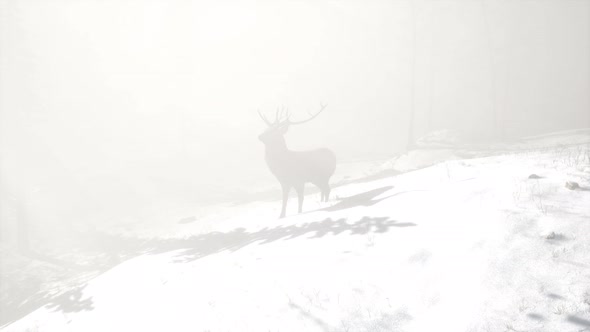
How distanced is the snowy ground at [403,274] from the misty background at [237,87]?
743 inches

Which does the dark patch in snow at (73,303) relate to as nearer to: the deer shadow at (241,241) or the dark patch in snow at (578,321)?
the deer shadow at (241,241)

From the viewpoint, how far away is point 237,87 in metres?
70.2

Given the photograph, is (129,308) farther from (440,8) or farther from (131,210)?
(440,8)

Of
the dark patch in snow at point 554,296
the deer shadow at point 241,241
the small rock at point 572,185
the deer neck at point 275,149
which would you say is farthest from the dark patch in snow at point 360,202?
the dark patch in snow at point 554,296

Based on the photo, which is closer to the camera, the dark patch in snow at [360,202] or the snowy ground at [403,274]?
the snowy ground at [403,274]

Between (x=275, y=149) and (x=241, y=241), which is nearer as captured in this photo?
(x=241, y=241)

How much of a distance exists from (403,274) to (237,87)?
2763 inches

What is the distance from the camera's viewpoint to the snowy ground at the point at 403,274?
Answer: 3.25 metres

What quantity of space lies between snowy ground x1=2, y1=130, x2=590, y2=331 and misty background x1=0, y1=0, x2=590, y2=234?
1888 cm

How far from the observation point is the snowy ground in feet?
10.7

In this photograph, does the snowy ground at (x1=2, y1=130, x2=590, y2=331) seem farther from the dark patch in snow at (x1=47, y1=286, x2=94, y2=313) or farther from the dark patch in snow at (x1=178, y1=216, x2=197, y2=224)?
the dark patch in snow at (x1=178, y1=216, x2=197, y2=224)

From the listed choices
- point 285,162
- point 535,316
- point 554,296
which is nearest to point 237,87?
point 285,162

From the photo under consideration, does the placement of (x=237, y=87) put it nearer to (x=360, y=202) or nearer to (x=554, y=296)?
(x=360, y=202)

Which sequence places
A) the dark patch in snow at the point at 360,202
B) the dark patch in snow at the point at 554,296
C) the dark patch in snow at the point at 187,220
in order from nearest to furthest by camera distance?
the dark patch in snow at the point at 554,296, the dark patch in snow at the point at 360,202, the dark patch in snow at the point at 187,220
